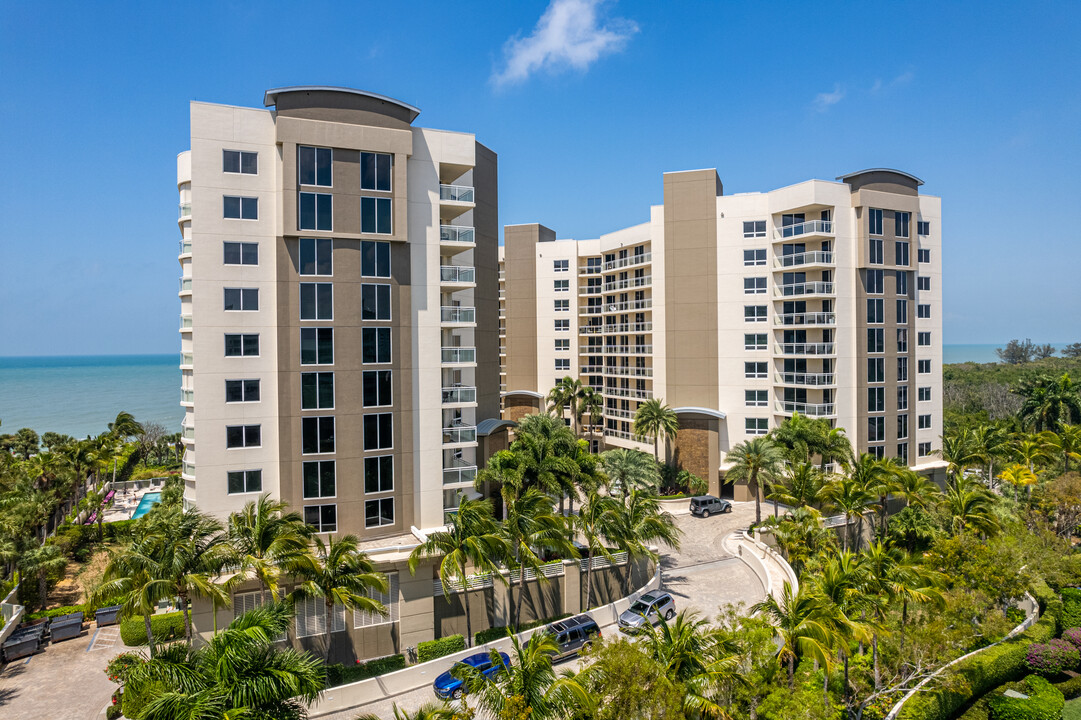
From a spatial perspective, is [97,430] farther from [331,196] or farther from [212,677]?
[212,677]

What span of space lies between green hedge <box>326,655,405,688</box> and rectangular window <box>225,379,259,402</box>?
14.0 metres

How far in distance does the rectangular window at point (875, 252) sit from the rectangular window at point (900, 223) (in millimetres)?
2128

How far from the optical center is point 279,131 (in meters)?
30.1

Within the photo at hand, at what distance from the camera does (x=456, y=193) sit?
114ft

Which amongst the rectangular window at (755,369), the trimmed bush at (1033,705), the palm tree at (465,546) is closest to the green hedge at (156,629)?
the palm tree at (465,546)

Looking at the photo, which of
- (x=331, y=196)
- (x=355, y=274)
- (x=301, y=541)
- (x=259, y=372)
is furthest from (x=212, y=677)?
(x=331, y=196)

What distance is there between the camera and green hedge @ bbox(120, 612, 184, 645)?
28375mm

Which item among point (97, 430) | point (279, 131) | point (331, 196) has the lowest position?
point (97, 430)

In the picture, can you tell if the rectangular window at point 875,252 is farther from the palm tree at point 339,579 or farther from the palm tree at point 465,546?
the palm tree at point 339,579

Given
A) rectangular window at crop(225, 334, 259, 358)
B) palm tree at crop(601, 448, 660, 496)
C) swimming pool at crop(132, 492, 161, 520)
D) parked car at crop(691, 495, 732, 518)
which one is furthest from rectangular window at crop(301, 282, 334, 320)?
parked car at crop(691, 495, 732, 518)

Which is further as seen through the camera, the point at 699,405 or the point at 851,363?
the point at 699,405

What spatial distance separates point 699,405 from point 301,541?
124 ft

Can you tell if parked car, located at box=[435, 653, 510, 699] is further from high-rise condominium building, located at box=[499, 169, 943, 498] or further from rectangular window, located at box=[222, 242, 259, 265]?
high-rise condominium building, located at box=[499, 169, 943, 498]

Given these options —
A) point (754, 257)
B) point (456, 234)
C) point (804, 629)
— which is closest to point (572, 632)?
point (804, 629)
